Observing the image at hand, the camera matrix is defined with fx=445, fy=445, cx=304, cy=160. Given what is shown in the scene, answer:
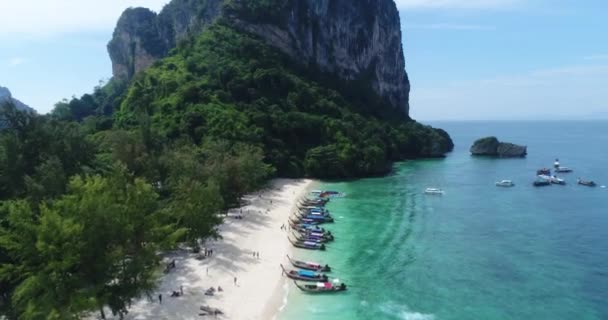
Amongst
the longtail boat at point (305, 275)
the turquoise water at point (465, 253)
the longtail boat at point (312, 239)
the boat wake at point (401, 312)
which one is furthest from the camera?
the longtail boat at point (312, 239)

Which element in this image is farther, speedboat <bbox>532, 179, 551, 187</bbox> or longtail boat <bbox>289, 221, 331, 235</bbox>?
speedboat <bbox>532, 179, 551, 187</bbox>

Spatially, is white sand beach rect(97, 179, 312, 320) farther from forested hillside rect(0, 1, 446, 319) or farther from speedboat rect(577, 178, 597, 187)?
speedboat rect(577, 178, 597, 187)

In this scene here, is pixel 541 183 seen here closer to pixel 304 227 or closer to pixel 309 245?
pixel 304 227

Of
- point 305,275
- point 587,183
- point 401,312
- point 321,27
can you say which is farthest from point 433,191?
point 321,27

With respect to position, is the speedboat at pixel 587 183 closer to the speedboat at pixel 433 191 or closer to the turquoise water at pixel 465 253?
the turquoise water at pixel 465 253

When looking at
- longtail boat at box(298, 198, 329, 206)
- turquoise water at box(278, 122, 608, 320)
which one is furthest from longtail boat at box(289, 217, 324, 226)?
longtail boat at box(298, 198, 329, 206)

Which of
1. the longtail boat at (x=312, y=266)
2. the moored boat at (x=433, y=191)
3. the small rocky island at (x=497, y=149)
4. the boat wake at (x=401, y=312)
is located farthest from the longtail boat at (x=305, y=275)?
the small rocky island at (x=497, y=149)

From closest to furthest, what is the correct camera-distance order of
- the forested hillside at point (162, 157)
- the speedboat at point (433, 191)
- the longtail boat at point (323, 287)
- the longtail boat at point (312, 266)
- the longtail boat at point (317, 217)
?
the forested hillside at point (162, 157) → the longtail boat at point (323, 287) → the longtail boat at point (312, 266) → the longtail boat at point (317, 217) → the speedboat at point (433, 191)
